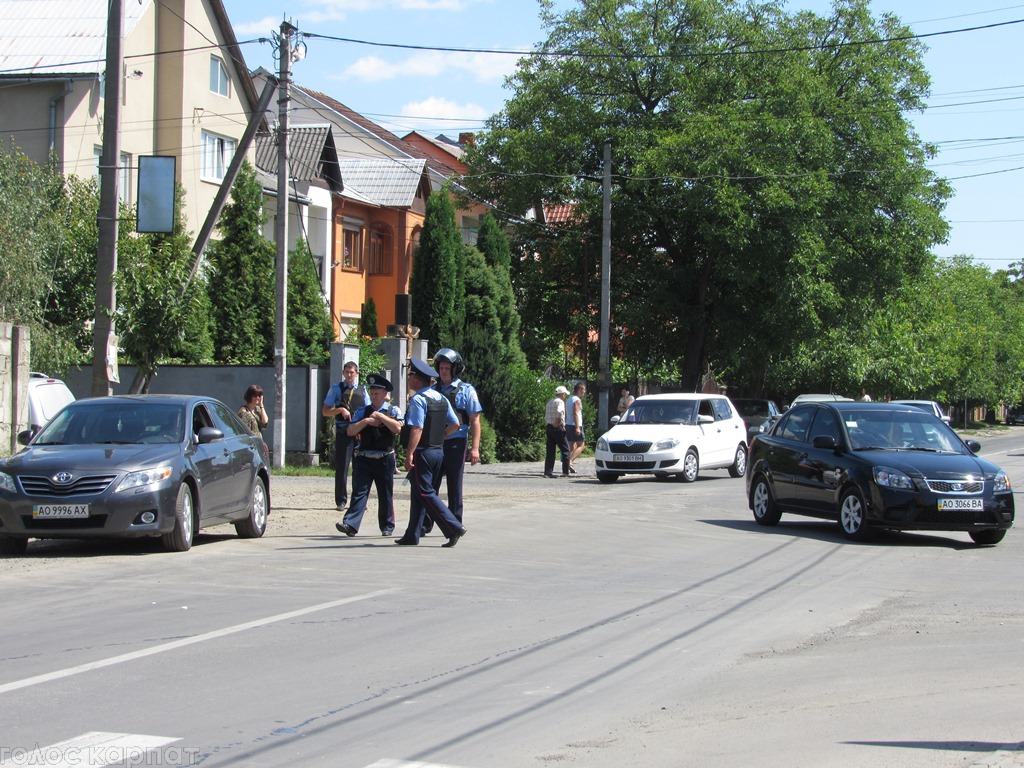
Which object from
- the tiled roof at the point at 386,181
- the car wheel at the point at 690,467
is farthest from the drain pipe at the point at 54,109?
the car wheel at the point at 690,467

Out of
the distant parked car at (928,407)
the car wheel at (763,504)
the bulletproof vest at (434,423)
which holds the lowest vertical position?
the car wheel at (763,504)

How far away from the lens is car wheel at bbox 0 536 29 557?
12.3 metres

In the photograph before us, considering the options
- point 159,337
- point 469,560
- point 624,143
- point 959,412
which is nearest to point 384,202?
point 624,143

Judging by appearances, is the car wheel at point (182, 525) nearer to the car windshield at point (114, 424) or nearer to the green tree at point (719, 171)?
the car windshield at point (114, 424)

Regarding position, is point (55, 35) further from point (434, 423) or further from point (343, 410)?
point (434, 423)

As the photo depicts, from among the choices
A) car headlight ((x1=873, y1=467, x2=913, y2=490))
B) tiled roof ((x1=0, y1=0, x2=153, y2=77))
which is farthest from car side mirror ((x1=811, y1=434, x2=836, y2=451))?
tiled roof ((x1=0, y1=0, x2=153, y2=77))

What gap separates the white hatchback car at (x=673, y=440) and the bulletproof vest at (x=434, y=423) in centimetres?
1240

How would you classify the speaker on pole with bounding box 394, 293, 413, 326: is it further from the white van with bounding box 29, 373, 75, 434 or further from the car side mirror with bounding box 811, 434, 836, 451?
the car side mirror with bounding box 811, 434, 836, 451

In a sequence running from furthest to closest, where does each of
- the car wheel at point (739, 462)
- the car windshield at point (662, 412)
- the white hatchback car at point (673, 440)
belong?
the car wheel at point (739, 462) → the car windshield at point (662, 412) → the white hatchback car at point (673, 440)

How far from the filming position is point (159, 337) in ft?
67.8

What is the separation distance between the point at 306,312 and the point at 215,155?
7681 mm

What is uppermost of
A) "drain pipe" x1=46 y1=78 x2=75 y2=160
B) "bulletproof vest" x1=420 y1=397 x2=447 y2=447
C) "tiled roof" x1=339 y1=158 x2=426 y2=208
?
"tiled roof" x1=339 y1=158 x2=426 y2=208

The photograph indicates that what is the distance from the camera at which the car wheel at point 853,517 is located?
565 inches

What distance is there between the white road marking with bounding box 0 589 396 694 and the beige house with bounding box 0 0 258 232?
24896 millimetres
